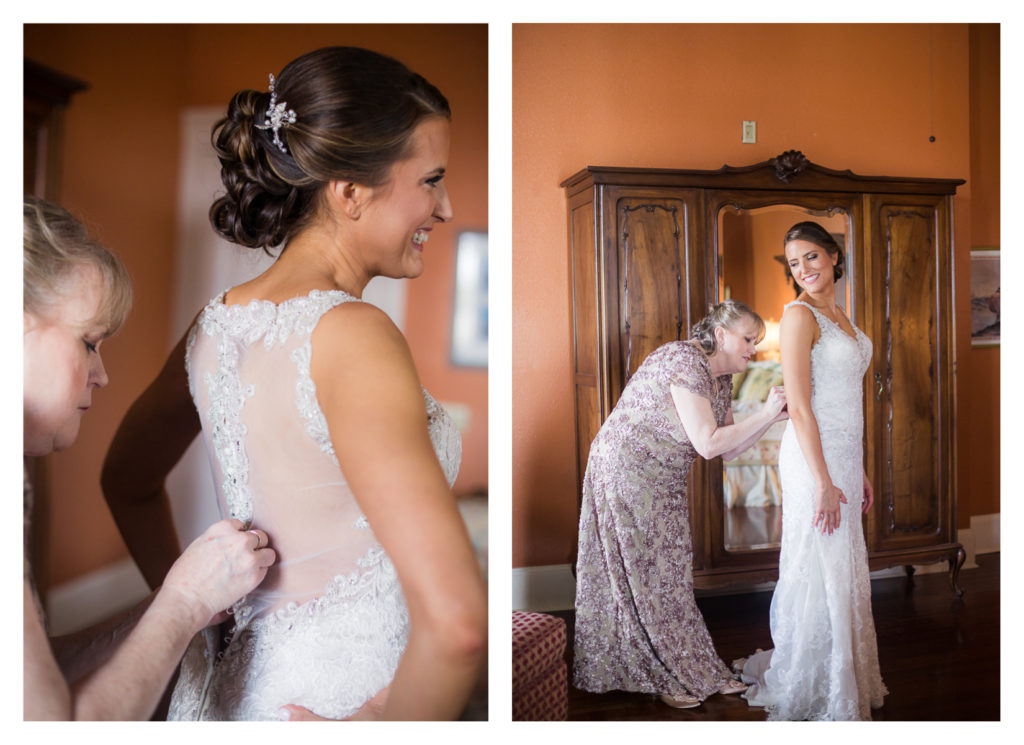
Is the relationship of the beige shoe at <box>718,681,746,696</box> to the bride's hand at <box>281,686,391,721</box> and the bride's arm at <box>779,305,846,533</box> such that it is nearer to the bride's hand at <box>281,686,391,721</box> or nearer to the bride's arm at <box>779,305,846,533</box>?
the bride's arm at <box>779,305,846,533</box>

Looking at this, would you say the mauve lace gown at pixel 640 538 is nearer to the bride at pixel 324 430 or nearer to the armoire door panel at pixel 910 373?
the armoire door panel at pixel 910 373

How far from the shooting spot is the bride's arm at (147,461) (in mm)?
1739

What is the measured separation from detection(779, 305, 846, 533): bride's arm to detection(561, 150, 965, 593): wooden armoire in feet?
0.67

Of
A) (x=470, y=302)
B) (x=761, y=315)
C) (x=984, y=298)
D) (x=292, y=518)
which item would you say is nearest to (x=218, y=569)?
(x=292, y=518)

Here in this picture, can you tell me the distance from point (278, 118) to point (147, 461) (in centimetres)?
84

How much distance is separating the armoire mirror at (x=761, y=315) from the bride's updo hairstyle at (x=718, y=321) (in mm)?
19

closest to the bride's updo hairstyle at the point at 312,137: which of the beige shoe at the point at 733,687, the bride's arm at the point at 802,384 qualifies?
the bride's arm at the point at 802,384

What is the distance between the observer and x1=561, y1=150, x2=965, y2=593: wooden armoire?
2172 millimetres

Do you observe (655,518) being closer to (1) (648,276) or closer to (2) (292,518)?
(1) (648,276)

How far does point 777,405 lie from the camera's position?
2055mm

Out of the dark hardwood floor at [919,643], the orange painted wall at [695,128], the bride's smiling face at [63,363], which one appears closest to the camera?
the bride's smiling face at [63,363]

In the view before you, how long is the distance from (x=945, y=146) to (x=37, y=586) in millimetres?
2639

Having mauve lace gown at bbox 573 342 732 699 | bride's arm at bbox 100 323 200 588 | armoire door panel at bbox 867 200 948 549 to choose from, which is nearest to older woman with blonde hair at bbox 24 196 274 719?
bride's arm at bbox 100 323 200 588
